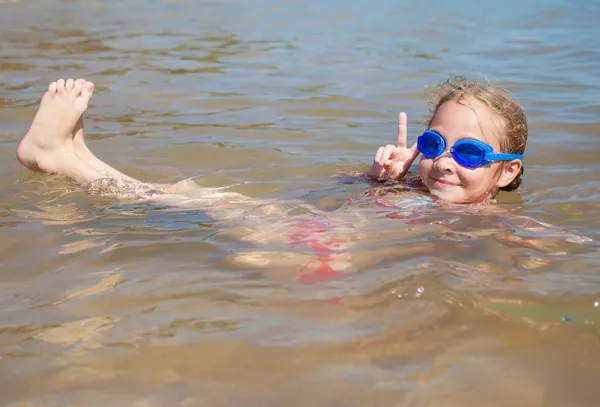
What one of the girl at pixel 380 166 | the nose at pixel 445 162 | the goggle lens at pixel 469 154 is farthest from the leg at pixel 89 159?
the goggle lens at pixel 469 154

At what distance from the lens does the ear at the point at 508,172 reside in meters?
4.31

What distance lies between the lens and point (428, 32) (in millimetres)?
10859

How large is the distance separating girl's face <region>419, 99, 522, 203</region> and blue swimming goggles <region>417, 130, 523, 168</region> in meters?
0.03

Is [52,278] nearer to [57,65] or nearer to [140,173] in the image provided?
[140,173]

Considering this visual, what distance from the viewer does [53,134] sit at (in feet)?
14.4

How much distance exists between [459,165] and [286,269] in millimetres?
1439

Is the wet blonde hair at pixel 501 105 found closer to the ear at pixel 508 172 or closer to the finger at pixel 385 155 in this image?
the ear at pixel 508 172

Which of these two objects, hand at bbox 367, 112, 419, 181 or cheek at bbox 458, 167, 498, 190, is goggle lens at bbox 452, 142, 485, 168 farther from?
hand at bbox 367, 112, 419, 181

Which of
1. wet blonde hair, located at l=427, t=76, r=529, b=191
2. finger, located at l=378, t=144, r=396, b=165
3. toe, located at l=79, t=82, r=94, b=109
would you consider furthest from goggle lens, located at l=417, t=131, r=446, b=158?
toe, located at l=79, t=82, r=94, b=109

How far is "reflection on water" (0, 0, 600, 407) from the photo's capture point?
226cm

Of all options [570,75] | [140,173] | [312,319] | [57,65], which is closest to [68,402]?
[312,319]

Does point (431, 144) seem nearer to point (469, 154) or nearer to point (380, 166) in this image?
point (469, 154)

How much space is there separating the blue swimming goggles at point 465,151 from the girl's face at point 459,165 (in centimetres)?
3

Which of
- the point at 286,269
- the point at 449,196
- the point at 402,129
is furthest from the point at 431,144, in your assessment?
the point at 286,269
